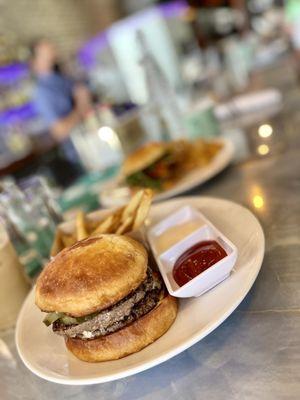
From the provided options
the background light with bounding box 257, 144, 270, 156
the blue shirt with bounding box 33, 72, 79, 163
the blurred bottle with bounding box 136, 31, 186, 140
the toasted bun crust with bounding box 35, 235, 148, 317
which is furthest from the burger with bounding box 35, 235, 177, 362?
the blue shirt with bounding box 33, 72, 79, 163

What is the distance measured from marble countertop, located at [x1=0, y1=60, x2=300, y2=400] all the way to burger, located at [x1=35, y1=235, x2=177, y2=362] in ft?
0.24

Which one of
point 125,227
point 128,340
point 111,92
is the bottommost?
point 111,92

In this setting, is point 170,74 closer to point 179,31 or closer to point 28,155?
point 28,155

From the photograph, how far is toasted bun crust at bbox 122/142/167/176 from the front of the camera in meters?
1.57

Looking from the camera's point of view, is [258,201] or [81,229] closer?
[81,229]

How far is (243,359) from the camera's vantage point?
2.40 ft

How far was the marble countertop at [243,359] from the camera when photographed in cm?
68

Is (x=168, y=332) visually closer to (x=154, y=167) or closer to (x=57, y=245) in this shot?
(x=57, y=245)

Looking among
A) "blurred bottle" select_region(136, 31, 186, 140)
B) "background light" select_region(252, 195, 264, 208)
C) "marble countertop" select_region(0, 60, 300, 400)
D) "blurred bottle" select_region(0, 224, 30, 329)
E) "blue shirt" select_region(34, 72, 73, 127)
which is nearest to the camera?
"marble countertop" select_region(0, 60, 300, 400)

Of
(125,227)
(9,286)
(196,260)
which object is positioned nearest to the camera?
(196,260)

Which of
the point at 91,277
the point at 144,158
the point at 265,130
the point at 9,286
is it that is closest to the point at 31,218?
the point at 9,286

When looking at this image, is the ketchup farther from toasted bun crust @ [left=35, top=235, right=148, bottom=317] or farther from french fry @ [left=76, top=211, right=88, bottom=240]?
french fry @ [left=76, top=211, right=88, bottom=240]

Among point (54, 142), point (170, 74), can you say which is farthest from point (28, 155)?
point (170, 74)

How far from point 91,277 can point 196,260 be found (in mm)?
243
